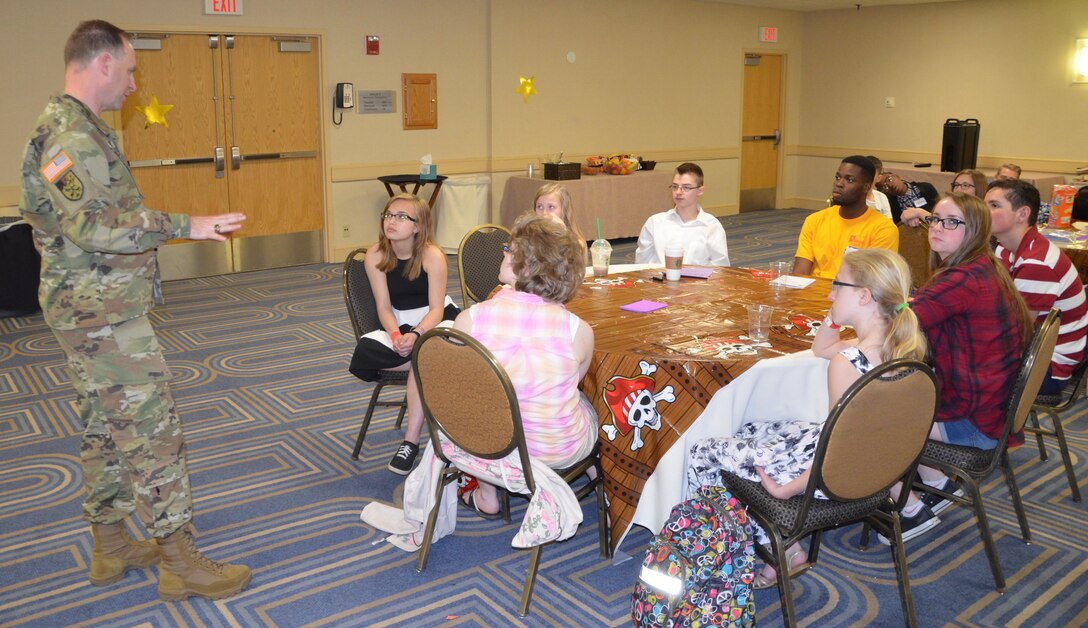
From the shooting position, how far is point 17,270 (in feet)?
21.7

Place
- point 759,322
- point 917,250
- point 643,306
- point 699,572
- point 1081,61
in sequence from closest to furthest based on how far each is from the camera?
point 699,572
point 759,322
point 643,306
point 917,250
point 1081,61

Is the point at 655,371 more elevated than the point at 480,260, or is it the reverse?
the point at 480,260

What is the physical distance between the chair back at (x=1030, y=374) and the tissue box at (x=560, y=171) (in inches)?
267

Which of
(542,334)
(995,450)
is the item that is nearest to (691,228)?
(995,450)

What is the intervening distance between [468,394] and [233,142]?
6.30 meters

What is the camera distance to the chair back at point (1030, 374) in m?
2.91

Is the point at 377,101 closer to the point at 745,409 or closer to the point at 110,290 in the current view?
the point at 110,290

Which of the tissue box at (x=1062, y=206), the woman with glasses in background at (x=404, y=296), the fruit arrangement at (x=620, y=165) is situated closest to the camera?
the woman with glasses in background at (x=404, y=296)

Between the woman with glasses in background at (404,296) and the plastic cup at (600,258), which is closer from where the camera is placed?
the woman with glasses in background at (404,296)

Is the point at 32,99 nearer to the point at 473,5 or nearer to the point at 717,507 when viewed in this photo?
the point at 473,5

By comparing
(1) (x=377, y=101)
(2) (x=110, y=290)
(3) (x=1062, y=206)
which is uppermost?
(1) (x=377, y=101)

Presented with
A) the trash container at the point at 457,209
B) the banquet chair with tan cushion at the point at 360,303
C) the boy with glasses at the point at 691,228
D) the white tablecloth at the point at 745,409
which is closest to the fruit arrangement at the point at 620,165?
the trash container at the point at 457,209

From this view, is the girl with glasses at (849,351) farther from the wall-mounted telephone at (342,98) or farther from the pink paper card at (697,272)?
the wall-mounted telephone at (342,98)

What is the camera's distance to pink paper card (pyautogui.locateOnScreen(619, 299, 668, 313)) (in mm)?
A: 3605
